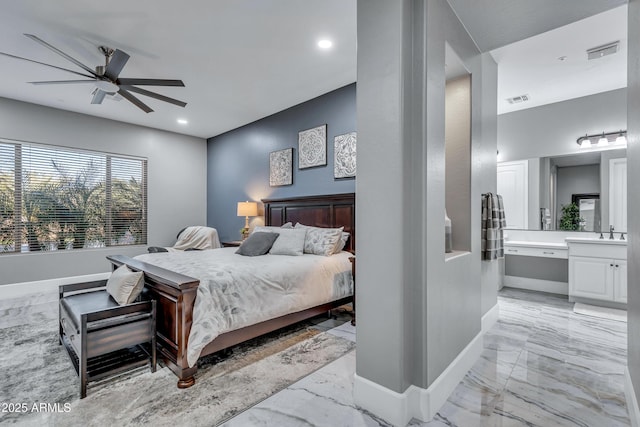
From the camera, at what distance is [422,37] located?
1.71 m

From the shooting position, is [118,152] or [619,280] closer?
[619,280]

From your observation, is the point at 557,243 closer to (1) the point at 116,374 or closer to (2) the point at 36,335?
(1) the point at 116,374

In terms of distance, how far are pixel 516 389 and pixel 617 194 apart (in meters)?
3.29

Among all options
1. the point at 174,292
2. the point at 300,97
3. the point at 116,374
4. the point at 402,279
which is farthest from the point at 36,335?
the point at 300,97

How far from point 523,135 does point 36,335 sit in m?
6.39

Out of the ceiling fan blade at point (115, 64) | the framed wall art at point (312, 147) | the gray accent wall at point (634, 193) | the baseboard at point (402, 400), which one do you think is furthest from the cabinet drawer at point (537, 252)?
the ceiling fan blade at point (115, 64)

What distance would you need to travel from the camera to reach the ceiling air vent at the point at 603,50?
2915 millimetres

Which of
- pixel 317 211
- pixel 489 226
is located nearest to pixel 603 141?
pixel 489 226

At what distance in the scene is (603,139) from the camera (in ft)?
12.9

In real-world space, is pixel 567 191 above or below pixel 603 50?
below

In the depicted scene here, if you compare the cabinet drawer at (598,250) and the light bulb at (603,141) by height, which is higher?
the light bulb at (603,141)

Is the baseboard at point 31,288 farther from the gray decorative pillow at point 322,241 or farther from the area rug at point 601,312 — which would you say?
the area rug at point 601,312

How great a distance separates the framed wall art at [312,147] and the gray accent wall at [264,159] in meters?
0.07

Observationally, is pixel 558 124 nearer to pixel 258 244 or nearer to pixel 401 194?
pixel 401 194
